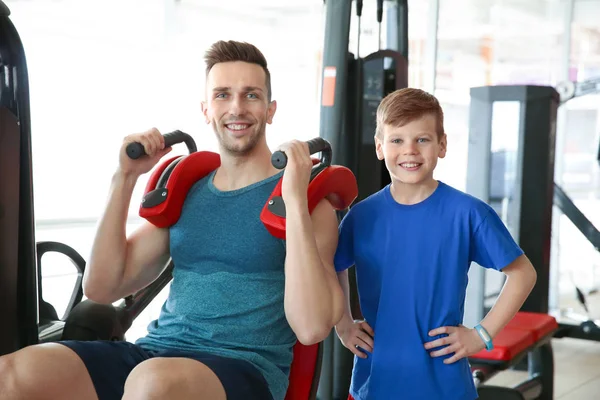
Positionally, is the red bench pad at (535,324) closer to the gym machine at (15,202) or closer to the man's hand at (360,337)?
the man's hand at (360,337)

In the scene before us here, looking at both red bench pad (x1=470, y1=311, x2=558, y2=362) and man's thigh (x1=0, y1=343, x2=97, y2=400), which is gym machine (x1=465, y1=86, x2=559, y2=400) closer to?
red bench pad (x1=470, y1=311, x2=558, y2=362)

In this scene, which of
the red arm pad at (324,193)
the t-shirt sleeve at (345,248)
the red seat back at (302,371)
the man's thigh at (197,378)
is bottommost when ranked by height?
the red seat back at (302,371)

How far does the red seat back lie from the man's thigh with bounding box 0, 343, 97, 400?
44 centimetres

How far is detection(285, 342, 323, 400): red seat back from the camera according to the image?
1686 mm

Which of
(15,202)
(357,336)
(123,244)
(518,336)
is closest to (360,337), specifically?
(357,336)

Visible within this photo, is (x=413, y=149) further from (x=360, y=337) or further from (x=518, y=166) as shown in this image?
(x=518, y=166)

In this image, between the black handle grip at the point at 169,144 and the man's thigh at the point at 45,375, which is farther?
the black handle grip at the point at 169,144

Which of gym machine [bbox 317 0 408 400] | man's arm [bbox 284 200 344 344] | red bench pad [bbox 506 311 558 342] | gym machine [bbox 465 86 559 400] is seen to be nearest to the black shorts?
man's arm [bbox 284 200 344 344]

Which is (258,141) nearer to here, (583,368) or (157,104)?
(583,368)

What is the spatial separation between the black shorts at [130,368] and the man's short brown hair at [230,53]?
0.66 metres

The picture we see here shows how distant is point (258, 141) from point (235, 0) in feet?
14.6

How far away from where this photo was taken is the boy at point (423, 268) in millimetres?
1544

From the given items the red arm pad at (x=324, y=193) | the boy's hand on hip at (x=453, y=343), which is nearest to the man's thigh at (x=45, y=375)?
the red arm pad at (x=324, y=193)

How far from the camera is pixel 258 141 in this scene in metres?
1.72
